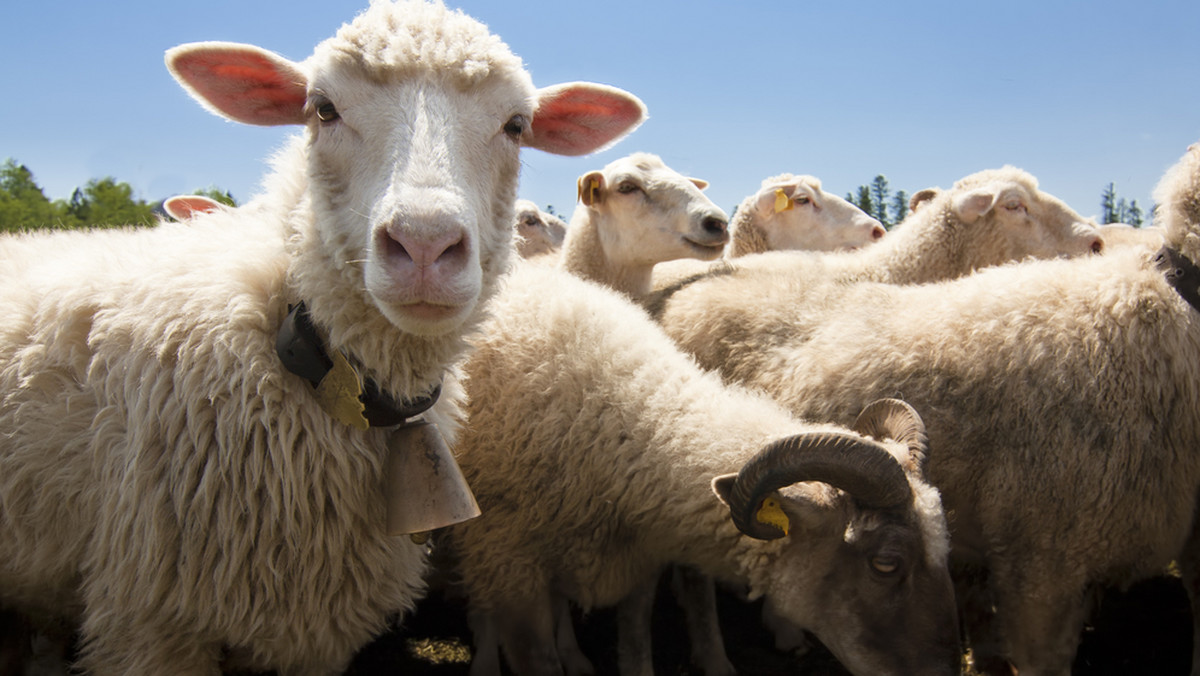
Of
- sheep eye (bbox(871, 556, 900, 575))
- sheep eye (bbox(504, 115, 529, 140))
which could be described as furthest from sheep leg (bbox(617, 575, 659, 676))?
sheep eye (bbox(504, 115, 529, 140))

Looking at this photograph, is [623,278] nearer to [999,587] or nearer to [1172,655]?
[999,587]

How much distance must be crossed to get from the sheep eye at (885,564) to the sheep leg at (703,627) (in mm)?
1397

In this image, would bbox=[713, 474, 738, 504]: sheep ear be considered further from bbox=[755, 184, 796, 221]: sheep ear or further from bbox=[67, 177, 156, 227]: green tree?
bbox=[67, 177, 156, 227]: green tree

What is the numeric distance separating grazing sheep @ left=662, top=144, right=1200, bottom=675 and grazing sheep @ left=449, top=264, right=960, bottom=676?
1.85ft

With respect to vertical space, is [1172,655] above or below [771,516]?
below

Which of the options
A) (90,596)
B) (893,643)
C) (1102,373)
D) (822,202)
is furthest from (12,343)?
(822,202)

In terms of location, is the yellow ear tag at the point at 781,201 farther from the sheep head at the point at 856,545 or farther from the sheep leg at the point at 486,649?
the sheep leg at the point at 486,649

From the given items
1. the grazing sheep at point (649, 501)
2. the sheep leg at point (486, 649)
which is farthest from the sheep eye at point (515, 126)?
the sheep leg at point (486, 649)

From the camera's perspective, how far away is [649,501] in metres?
3.09

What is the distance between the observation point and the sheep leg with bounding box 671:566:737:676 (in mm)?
4000

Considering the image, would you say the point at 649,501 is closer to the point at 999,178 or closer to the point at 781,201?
the point at 999,178

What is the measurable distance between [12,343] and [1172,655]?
5556 millimetres

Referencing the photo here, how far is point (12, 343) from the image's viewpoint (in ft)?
7.75

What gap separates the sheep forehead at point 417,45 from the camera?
2125mm
